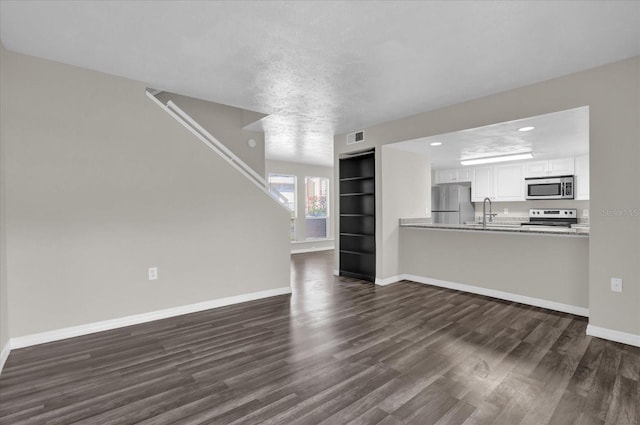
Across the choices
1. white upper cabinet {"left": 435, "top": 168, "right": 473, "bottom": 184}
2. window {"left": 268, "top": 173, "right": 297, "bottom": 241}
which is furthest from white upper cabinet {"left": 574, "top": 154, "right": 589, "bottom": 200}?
window {"left": 268, "top": 173, "right": 297, "bottom": 241}

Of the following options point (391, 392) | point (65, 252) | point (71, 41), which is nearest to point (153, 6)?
point (71, 41)

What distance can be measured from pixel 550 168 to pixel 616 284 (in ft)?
12.8

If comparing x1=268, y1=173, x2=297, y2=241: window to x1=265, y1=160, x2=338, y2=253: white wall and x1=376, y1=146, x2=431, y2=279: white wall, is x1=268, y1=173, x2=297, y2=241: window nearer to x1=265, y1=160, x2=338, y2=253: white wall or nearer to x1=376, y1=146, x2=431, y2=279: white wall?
x1=265, y1=160, x2=338, y2=253: white wall

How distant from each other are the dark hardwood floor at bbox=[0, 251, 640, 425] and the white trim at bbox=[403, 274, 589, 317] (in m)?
0.21

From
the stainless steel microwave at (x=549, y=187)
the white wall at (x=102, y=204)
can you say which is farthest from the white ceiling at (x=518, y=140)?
the white wall at (x=102, y=204)

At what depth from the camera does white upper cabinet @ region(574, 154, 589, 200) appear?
18.4ft

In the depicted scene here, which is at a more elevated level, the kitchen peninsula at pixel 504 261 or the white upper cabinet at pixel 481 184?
the white upper cabinet at pixel 481 184

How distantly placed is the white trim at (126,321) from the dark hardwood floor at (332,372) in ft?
0.32

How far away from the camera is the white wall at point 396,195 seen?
5.03 metres

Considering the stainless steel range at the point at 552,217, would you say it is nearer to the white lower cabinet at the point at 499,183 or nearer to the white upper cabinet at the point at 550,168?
the white lower cabinet at the point at 499,183

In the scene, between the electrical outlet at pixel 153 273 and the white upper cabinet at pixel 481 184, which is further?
the white upper cabinet at pixel 481 184

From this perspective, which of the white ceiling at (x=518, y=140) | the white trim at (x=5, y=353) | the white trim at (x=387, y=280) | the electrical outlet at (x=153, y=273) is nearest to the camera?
the white trim at (x=5, y=353)

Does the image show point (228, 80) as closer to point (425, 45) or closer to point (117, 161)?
point (117, 161)

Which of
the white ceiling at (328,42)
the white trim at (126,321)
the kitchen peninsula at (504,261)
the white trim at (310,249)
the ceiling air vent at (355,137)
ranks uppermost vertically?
the white ceiling at (328,42)
